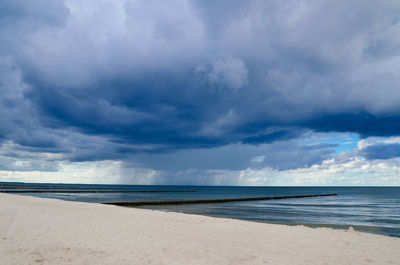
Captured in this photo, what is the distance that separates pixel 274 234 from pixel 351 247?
13.9 ft

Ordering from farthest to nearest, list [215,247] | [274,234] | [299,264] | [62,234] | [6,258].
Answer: [274,234] → [62,234] → [215,247] → [299,264] → [6,258]

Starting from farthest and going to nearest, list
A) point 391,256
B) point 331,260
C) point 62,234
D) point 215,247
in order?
1. point 62,234
2. point 215,247
3. point 391,256
4. point 331,260

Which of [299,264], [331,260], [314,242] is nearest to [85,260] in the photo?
[299,264]

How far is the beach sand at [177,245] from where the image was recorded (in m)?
10.5

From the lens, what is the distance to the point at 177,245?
13000mm

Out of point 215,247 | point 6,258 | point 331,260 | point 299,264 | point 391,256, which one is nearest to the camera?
point 6,258

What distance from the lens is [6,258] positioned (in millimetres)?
9703

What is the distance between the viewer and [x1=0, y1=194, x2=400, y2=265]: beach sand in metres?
10.5

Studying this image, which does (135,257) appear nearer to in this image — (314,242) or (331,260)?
(331,260)

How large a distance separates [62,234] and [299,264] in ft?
36.2

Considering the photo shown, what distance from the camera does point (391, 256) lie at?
474 inches

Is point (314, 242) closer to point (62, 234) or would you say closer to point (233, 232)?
point (233, 232)

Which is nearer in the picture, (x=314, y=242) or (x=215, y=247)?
(x=215, y=247)

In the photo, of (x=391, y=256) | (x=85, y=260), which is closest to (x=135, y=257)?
(x=85, y=260)
